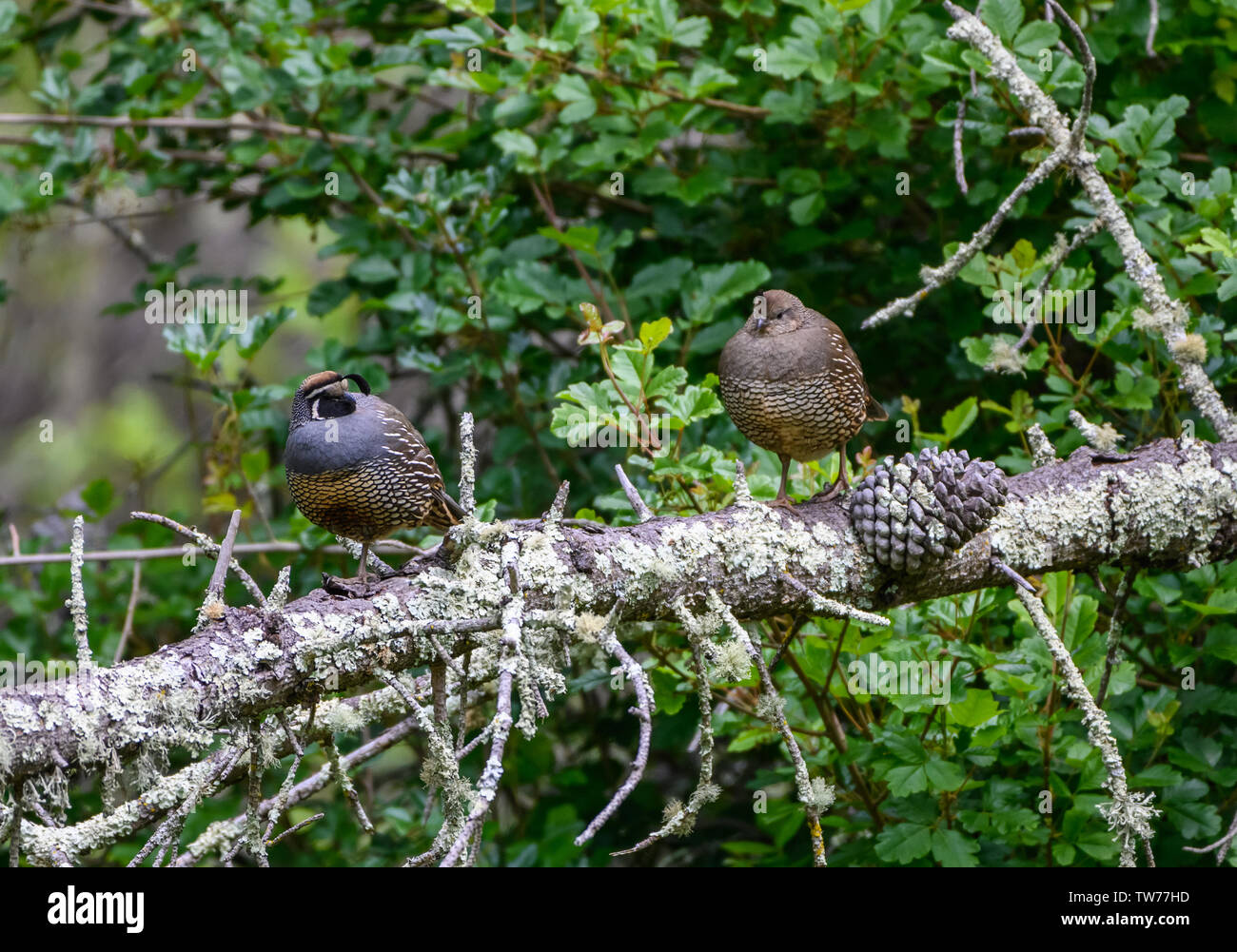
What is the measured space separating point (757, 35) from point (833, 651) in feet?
6.98

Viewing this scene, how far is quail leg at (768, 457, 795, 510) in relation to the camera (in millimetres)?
2691

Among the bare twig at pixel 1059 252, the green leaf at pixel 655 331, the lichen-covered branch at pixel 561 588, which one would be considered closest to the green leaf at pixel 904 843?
the lichen-covered branch at pixel 561 588

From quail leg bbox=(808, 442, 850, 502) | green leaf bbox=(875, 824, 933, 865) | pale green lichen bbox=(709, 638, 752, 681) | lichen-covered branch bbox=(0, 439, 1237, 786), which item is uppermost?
quail leg bbox=(808, 442, 850, 502)

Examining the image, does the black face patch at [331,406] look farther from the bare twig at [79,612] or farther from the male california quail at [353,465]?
the bare twig at [79,612]

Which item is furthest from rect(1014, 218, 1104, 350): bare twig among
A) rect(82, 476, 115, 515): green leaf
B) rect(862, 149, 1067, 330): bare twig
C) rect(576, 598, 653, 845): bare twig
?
rect(82, 476, 115, 515): green leaf

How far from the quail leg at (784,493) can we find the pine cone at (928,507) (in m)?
0.22

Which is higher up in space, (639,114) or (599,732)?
(639,114)

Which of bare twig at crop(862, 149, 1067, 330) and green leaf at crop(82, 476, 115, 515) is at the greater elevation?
bare twig at crop(862, 149, 1067, 330)

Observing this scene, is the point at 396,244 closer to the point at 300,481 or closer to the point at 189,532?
the point at 300,481

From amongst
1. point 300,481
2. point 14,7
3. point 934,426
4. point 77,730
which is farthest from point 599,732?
point 14,7

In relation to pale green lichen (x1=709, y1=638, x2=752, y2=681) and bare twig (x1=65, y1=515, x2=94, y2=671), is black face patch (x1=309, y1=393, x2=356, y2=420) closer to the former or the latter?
bare twig (x1=65, y1=515, x2=94, y2=671)

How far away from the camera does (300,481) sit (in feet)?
9.40

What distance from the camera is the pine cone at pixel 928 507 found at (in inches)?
97.0
